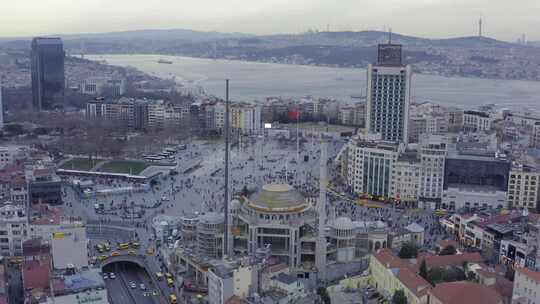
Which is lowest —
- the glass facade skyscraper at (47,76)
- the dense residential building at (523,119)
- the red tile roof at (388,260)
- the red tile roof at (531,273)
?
the red tile roof at (388,260)

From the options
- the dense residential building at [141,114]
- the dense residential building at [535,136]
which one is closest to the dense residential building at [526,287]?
the dense residential building at [535,136]

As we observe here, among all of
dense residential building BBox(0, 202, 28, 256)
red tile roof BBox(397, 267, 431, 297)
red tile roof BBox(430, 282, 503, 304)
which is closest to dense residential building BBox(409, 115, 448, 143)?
red tile roof BBox(397, 267, 431, 297)

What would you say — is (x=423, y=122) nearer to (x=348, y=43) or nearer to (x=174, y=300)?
(x=174, y=300)

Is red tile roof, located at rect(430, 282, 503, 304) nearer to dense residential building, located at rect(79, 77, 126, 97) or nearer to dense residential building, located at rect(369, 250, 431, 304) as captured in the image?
dense residential building, located at rect(369, 250, 431, 304)

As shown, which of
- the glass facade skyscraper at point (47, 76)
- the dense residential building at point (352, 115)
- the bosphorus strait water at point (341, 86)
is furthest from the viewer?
the bosphorus strait water at point (341, 86)

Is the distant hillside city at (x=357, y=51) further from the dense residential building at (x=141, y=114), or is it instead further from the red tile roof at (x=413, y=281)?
the red tile roof at (x=413, y=281)

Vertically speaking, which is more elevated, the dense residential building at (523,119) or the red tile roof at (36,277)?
the dense residential building at (523,119)
